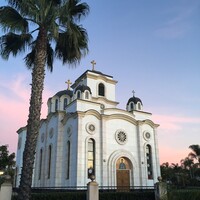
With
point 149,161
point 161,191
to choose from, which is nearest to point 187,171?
point 149,161

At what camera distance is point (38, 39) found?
1291 centimetres

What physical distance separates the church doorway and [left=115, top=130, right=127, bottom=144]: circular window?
1.75 m

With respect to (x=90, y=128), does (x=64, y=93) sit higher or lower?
higher

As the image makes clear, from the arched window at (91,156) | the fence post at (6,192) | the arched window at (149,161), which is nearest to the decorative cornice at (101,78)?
the arched window at (91,156)

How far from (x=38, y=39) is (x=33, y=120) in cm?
432

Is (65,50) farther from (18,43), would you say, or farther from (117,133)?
(117,133)

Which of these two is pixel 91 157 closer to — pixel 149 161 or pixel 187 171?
pixel 149 161

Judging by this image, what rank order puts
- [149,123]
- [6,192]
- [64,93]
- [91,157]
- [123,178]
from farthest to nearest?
[64,93]
[149,123]
[123,178]
[91,157]
[6,192]

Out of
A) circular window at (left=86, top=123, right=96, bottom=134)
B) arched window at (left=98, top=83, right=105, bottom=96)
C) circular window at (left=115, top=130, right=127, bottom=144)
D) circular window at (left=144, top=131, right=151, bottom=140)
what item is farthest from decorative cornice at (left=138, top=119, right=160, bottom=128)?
circular window at (left=86, top=123, right=96, bottom=134)

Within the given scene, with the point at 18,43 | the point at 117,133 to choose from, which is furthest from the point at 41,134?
the point at 18,43

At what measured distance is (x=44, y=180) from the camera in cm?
2728

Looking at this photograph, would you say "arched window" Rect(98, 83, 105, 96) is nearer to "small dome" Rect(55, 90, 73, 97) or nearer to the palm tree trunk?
"small dome" Rect(55, 90, 73, 97)

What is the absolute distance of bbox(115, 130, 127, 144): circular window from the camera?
1043 inches

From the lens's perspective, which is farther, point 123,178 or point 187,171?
point 187,171
